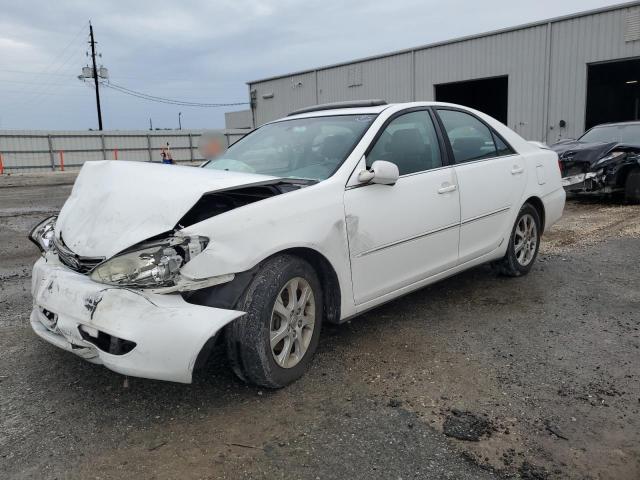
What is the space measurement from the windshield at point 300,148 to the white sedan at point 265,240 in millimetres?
15

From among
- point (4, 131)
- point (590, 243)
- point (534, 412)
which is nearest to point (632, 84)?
point (590, 243)

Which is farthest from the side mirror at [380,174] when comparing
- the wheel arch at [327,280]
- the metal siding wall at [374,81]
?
the metal siding wall at [374,81]

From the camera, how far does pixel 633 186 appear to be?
31.9 ft

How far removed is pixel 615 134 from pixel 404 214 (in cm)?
890

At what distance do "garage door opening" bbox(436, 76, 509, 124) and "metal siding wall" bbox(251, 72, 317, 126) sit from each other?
22.4ft

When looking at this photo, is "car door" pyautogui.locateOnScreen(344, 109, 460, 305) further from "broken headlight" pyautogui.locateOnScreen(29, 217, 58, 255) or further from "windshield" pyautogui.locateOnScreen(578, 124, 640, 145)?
"windshield" pyautogui.locateOnScreen(578, 124, 640, 145)

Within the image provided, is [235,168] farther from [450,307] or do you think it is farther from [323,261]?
[450,307]

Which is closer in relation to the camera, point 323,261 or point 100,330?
point 100,330

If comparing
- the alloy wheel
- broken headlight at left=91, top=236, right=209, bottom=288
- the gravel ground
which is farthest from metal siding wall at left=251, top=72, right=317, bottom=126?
broken headlight at left=91, top=236, right=209, bottom=288

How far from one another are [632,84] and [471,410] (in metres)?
31.3

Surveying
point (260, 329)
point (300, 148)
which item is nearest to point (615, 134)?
point (300, 148)

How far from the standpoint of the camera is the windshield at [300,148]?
350 centimetres

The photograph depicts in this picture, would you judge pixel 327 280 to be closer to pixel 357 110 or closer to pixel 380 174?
pixel 380 174

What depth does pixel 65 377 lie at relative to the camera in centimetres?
312
